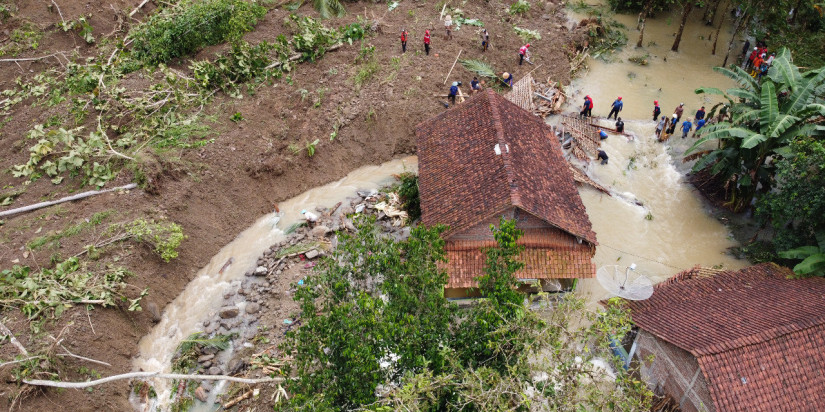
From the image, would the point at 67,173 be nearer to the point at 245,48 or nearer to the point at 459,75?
the point at 245,48

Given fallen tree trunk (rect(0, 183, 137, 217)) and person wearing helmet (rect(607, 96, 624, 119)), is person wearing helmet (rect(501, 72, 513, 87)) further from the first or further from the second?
fallen tree trunk (rect(0, 183, 137, 217))

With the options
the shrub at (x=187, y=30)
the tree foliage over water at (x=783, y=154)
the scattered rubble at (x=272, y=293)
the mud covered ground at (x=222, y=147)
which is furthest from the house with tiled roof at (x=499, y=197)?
the shrub at (x=187, y=30)

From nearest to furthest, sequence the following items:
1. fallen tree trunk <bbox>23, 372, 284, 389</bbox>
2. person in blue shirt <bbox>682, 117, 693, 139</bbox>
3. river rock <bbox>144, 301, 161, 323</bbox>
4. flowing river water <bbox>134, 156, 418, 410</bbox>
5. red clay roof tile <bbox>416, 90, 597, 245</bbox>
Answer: fallen tree trunk <bbox>23, 372, 284, 389</bbox> → red clay roof tile <bbox>416, 90, 597, 245</bbox> → flowing river water <bbox>134, 156, 418, 410</bbox> → river rock <bbox>144, 301, 161, 323</bbox> → person in blue shirt <bbox>682, 117, 693, 139</bbox>

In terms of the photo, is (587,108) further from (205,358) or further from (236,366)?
(205,358)

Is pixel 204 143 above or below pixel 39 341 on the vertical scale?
above

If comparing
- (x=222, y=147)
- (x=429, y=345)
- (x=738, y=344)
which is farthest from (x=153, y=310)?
(x=738, y=344)

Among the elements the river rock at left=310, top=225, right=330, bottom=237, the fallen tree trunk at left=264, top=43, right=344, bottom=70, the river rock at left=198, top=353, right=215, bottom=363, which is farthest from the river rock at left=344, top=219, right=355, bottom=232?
the fallen tree trunk at left=264, top=43, right=344, bottom=70

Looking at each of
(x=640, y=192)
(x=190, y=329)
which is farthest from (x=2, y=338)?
(x=640, y=192)
